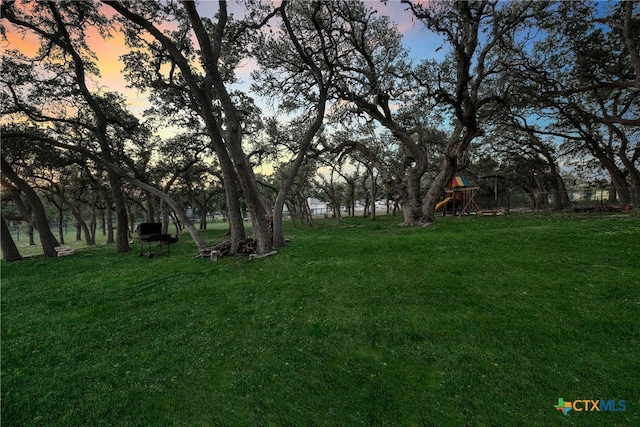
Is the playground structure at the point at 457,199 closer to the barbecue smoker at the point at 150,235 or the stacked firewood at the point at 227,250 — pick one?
the stacked firewood at the point at 227,250

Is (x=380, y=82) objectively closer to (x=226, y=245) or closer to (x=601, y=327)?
(x=226, y=245)

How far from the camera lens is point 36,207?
12.7 meters

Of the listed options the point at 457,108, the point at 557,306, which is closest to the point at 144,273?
the point at 557,306

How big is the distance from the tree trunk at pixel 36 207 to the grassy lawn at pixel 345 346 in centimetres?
819

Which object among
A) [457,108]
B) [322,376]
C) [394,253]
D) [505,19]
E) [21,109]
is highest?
[505,19]

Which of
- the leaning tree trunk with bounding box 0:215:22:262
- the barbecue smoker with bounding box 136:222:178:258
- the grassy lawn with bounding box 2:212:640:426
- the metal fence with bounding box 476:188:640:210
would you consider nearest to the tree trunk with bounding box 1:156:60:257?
the leaning tree trunk with bounding box 0:215:22:262

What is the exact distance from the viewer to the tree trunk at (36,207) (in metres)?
12.3

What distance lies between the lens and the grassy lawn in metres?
2.61

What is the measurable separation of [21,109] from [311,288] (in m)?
15.8

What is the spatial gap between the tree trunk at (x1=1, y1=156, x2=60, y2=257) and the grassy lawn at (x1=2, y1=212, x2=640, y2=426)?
8194 millimetres

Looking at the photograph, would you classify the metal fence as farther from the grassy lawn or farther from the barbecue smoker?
the barbecue smoker

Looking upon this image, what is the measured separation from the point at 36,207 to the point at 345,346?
15879mm

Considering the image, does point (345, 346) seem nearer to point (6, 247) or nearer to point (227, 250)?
point (227, 250)

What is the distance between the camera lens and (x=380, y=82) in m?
12.2
